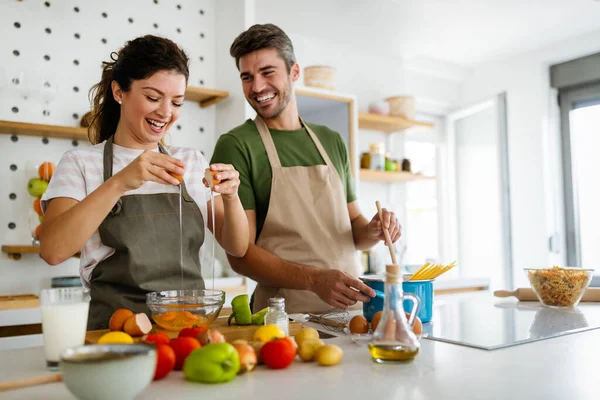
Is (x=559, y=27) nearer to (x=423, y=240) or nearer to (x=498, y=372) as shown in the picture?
(x=423, y=240)

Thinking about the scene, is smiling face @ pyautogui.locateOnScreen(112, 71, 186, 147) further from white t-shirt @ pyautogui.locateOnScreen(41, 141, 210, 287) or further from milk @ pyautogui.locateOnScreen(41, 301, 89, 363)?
milk @ pyautogui.locateOnScreen(41, 301, 89, 363)

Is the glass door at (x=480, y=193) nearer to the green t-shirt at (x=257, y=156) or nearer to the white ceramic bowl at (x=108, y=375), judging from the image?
the green t-shirt at (x=257, y=156)

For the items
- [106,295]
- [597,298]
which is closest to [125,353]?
[106,295]

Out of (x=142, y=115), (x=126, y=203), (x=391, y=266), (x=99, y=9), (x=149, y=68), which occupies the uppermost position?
(x=99, y=9)

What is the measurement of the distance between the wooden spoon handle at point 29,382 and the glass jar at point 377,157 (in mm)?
3270

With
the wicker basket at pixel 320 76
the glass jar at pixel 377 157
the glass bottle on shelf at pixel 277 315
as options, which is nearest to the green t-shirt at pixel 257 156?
the glass bottle on shelf at pixel 277 315

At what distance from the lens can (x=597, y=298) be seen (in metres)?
1.85

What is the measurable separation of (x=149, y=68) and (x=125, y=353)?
962 millimetres

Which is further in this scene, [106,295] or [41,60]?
[41,60]

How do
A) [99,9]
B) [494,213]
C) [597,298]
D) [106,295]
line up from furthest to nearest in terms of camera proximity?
1. [494,213]
2. [99,9]
3. [597,298]
4. [106,295]

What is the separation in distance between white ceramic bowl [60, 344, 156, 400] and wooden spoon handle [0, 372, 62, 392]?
0.56ft

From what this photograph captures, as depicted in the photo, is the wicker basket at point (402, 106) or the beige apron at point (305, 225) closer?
the beige apron at point (305, 225)

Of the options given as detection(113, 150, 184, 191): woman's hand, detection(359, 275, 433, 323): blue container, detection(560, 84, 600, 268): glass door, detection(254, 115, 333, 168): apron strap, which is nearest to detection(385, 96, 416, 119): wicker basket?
detection(560, 84, 600, 268): glass door

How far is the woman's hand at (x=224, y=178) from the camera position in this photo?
1.32m
